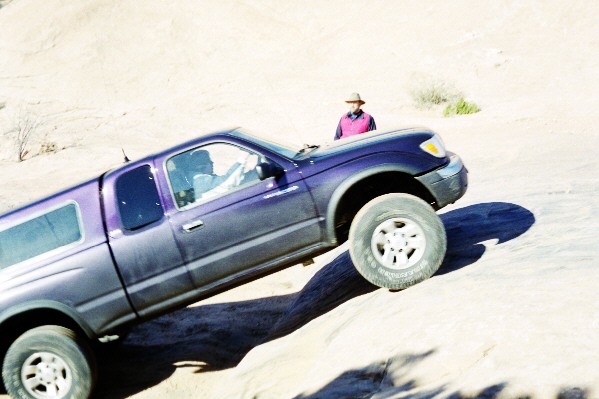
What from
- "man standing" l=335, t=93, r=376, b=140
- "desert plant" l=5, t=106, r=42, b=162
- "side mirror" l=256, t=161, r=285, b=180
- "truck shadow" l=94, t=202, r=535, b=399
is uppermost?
"desert plant" l=5, t=106, r=42, b=162

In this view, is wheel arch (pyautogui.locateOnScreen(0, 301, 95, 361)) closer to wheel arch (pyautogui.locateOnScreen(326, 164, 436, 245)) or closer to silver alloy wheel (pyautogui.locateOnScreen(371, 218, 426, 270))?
wheel arch (pyautogui.locateOnScreen(326, 164, 436, 245))

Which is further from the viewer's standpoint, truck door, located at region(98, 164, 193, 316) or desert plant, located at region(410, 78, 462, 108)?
desert plant, located at region(410, 78, 462, 108)

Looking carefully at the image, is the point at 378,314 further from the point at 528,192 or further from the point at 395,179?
the point at 528,192

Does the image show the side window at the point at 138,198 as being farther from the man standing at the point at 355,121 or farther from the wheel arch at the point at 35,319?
the man standing at the point at 355,121

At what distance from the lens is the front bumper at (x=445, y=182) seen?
220 inches

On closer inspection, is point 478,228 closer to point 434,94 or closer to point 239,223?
point 239,223

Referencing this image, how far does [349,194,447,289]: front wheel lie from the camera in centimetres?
537

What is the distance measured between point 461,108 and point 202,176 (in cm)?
1451

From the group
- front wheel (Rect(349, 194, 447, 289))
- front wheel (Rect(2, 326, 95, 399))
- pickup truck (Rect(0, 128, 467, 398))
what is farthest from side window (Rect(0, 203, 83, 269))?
front wheel (Rect(349, 194, 447, 289))

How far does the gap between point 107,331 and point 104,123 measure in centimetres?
1833

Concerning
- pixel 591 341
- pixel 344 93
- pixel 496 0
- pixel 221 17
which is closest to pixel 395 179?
pixel 591 341

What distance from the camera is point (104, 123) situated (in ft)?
74.5

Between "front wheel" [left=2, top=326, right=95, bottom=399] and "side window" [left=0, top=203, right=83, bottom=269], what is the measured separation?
0.65 metres

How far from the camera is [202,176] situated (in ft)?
18.6
